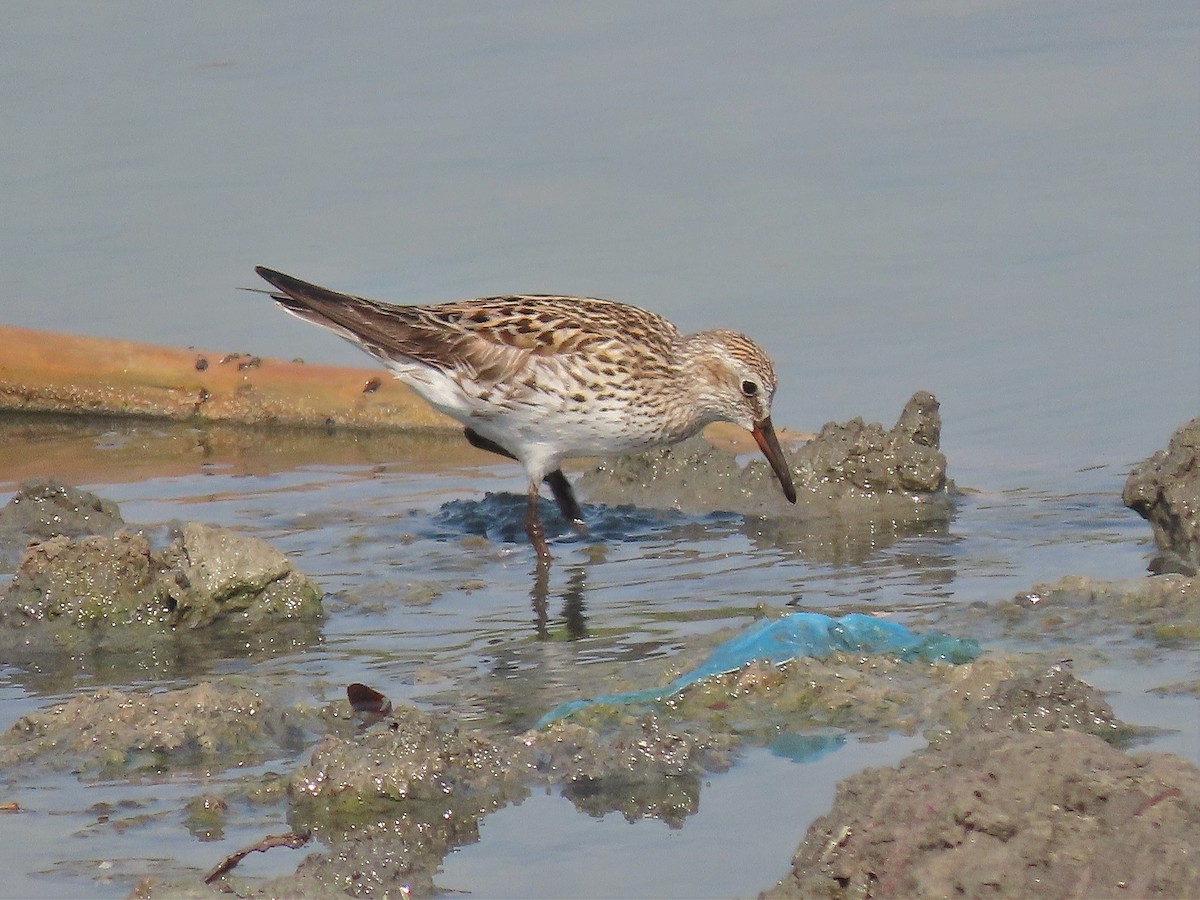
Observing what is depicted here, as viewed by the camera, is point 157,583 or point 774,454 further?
point 774,454

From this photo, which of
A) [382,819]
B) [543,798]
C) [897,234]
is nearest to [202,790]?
[382,819]

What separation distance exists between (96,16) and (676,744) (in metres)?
12.3

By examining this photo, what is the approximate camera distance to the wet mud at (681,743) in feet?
13.9

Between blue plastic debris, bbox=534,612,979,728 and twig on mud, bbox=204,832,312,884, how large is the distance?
136 centimetres

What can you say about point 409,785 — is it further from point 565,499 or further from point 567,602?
point 565,499

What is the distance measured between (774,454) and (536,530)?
1114 millimetres

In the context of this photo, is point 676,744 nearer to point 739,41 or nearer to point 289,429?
point 289,429

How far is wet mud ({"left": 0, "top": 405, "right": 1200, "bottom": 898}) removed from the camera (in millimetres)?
4234

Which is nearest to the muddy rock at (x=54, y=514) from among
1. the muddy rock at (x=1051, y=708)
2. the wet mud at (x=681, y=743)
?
the wet mud at (x=681, y=743)

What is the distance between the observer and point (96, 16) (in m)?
16.4

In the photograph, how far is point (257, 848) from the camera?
4684 mm

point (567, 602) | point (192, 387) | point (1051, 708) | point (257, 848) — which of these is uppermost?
point (192, 387)

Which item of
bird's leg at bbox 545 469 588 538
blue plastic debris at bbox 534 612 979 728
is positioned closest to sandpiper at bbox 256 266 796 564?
bird's leg at bbox 545 469 588 538

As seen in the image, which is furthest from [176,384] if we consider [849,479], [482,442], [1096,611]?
[1096,611]
